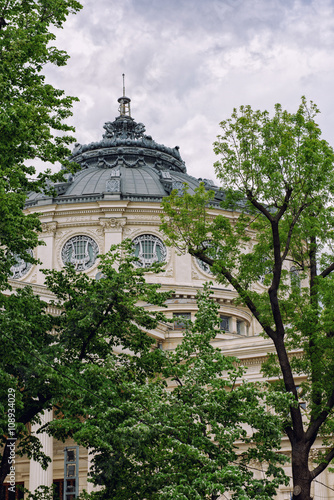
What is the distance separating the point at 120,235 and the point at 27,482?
2458cm

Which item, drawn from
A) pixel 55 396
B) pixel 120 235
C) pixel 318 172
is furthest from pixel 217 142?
pixel 120 235

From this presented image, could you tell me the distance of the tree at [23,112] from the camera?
18.5 m

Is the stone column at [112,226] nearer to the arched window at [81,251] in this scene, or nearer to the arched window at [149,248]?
the arched window at [81,251]

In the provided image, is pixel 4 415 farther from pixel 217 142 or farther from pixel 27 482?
pixel 27 482

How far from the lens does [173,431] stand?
18.1 metres

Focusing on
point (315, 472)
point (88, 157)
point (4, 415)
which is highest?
point (88, 157)

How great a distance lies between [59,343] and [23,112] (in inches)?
242

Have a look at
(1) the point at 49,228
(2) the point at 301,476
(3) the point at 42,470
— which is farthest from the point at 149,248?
(2) the point at 301,476

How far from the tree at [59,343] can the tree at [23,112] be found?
1.52 metres

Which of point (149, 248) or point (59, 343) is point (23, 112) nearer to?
point (59, 343)

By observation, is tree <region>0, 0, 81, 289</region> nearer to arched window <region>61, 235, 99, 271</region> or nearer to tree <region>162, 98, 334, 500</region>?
tree <region>162, 98, 334, 500</region>

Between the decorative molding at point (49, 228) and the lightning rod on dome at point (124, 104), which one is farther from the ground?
the lightning rod on dome at point (124, 104)

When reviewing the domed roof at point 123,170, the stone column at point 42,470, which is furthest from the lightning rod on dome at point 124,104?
the stone column at point 42,470

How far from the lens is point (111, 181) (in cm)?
5925
